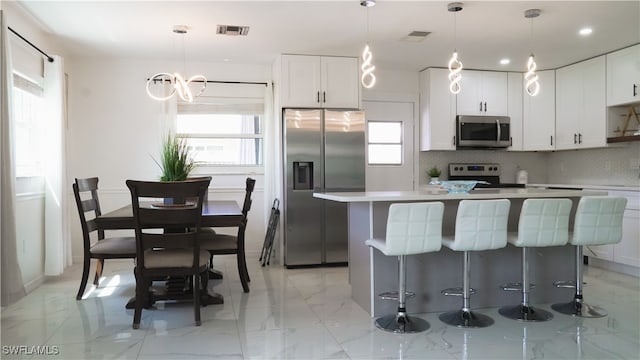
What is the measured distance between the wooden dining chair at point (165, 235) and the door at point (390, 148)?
3.29 m

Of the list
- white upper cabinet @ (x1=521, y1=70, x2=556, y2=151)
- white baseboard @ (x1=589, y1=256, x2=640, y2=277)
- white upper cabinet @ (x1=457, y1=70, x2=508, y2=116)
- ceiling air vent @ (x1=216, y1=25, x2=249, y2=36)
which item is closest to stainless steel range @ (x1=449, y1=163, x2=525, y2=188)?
white upper cabinet @ (x1=521, y1=70, x2=556, y2=151)

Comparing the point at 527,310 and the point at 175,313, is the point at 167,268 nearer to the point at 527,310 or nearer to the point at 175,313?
the point at 175,313

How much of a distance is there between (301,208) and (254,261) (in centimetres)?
92

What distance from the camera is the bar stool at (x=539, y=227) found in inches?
127

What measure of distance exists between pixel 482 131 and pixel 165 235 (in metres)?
4.40

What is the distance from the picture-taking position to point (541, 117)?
617 centimetres

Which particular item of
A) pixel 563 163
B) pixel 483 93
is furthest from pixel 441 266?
pixel 563 163

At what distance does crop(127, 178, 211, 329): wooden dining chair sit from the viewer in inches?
119

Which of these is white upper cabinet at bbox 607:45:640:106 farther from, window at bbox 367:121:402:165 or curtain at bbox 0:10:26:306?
curtain at bbox 0:10:26:306

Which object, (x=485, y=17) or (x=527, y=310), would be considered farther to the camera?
(x=485, y=17)

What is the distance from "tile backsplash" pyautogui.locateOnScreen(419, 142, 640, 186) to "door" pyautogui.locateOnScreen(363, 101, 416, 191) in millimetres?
234

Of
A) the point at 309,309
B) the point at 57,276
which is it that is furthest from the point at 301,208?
the point at 57,276

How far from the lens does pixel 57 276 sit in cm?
464

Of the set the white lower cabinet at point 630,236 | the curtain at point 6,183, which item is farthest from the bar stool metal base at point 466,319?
the curtain at point 6,183
